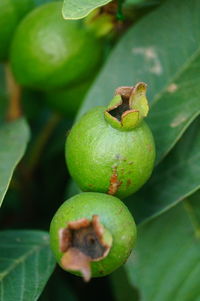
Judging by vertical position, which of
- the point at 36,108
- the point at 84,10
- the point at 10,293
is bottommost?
the point at 36,108

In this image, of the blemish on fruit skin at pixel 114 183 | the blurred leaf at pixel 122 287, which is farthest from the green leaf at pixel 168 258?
the blemish on fruit skin at pixel 114 183

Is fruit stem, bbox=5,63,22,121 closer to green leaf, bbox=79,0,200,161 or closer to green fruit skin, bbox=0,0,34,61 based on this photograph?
green fruit skin, bbox=0,0,34,61

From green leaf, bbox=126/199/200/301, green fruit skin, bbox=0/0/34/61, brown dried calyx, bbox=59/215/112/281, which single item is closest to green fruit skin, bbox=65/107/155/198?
brown dried calyx, bbox=59/215/112/281

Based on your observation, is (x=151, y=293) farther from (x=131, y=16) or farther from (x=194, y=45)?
(x=131, y=16)

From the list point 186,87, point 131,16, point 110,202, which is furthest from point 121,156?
Answer: point 131,16

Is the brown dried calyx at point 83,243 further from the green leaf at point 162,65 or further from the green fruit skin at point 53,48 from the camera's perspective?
the green fruit skin at point 53,48

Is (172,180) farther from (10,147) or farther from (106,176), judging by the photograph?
(10,147)
